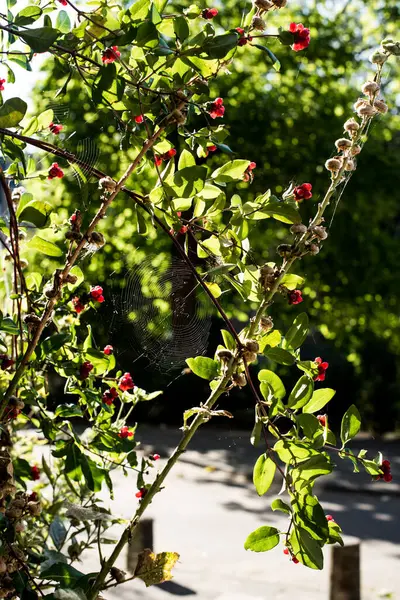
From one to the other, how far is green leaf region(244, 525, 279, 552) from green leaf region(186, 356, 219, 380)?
0.83 feet

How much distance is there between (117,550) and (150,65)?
77 centimetres

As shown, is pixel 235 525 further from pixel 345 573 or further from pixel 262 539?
pixel 262 539

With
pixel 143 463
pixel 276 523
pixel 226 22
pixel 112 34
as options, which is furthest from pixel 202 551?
pixel 226 22

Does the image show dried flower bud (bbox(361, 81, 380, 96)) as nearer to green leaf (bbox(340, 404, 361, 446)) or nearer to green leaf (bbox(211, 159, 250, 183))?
green leaf (bbox(211, 159, 250, 183))

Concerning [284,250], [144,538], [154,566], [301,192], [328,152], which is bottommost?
[144,538]

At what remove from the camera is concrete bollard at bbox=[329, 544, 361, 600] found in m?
5.45

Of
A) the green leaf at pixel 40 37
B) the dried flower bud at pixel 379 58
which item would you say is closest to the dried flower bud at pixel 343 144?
the dried flower bud at pixel 379 58

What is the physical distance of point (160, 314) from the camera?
1.85 meters

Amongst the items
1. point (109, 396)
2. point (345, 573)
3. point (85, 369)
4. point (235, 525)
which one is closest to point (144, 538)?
point (345, 573)

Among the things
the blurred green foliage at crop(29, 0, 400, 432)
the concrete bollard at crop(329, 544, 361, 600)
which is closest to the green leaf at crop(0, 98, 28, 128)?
the concrete bollard at crop(329, 544, 361, 600)

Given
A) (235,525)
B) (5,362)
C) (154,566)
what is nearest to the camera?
(154,566)

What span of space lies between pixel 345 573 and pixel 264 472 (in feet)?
15.5

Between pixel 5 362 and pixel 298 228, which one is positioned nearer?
pixel 298 228

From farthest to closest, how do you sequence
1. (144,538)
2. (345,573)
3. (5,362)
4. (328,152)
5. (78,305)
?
(328,152) < (144,538) < (345,573) < (78,305) < (5,362)
